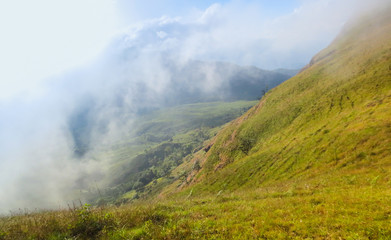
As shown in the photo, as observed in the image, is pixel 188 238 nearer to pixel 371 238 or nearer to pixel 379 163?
pixel 371 238

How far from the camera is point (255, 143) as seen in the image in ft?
235

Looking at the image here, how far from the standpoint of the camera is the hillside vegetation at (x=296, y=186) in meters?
9.45

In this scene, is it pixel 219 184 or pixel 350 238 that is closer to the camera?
pixel 350 238

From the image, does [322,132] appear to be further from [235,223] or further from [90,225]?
[90,225]

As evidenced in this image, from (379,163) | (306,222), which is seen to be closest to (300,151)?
(379,163)

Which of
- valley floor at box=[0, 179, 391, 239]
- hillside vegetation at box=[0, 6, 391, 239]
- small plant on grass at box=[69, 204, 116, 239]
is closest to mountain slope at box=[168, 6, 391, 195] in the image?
hillside vegetation at box=[0, 6, 391, 239]

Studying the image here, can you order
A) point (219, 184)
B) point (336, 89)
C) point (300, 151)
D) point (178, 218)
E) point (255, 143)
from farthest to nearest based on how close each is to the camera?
point (255, 143) → point (336, 89) → point (219, 184) → point (300, 151) → point (178, 218)

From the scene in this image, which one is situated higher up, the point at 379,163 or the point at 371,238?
the point at 371,238

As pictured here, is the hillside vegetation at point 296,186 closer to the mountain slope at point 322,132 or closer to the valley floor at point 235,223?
the valley floor at point 235,223

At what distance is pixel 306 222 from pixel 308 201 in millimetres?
3964

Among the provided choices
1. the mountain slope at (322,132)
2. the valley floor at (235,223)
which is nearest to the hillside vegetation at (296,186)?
the valley floor at (235,223)

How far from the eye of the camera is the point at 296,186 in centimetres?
2016

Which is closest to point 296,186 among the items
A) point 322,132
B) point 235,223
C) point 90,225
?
point 235,223

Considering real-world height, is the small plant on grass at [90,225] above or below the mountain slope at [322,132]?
above
